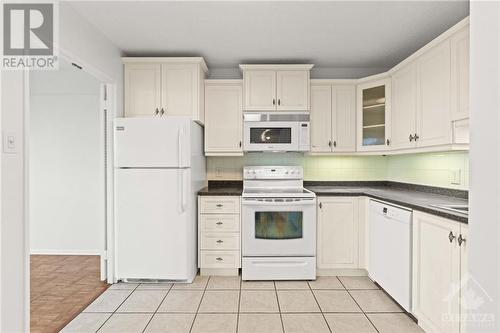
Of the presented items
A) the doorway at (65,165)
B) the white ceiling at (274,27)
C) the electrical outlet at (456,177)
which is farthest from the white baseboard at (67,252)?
the electrical outlet at (456,177)

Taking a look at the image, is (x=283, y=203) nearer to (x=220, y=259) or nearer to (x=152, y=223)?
(x=220, y=259)

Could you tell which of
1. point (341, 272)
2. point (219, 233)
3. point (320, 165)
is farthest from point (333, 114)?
point (219, 233)

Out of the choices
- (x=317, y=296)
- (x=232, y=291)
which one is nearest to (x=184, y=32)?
Answer: (x=232, y=291)

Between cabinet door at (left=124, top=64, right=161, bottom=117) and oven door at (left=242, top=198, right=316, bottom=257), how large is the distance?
1.48 metres

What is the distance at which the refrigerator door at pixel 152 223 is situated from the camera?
303 cm

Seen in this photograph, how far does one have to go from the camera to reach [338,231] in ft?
10.9

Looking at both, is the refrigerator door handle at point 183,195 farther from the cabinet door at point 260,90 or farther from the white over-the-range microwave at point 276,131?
the cabinet door at point 260,90

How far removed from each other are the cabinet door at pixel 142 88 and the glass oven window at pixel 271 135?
44.1 inches

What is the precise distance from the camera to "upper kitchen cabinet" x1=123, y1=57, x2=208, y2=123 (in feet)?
Result: 11.1

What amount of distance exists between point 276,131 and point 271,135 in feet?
0.24

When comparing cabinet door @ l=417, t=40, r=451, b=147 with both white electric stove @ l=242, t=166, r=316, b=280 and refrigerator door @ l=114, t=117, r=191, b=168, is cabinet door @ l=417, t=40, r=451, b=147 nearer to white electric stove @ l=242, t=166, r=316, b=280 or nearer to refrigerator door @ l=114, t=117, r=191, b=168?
white electric stove @ l=242, t=166, r=316, b=280

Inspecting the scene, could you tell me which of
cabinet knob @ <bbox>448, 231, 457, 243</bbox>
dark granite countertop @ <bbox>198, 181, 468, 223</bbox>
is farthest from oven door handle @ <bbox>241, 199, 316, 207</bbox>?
cabinet knob @ <bbox>448, 231, 457, 243</bbox>

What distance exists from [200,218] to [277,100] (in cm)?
160

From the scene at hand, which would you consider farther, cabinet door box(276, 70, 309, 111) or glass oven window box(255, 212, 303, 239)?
cabinet door box(276, 70, 309, 111)
